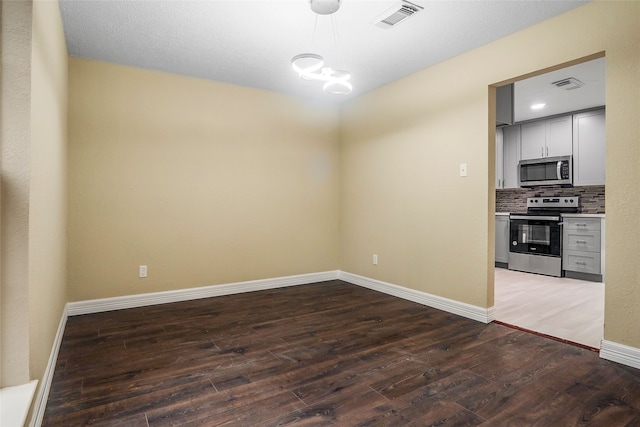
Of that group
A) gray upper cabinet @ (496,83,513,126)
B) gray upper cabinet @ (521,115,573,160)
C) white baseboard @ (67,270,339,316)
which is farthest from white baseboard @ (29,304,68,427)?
gray upper cabinet @ (521,115,573,160)

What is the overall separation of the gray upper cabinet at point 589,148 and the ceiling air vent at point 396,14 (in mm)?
4007

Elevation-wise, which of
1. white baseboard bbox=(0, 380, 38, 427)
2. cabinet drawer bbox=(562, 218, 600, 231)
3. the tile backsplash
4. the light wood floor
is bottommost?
the light wood floor

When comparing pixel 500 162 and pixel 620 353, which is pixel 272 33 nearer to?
pixel 620 353

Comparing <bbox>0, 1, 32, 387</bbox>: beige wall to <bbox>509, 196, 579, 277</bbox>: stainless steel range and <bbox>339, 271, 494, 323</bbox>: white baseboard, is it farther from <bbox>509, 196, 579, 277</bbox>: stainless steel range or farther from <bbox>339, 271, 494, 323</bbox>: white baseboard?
<bbox>509, 196, 579, 277</bbox>: stainless steel range

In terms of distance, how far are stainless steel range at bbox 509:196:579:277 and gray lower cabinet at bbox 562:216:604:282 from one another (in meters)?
0.10

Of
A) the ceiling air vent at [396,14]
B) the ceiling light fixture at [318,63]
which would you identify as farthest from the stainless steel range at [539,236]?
the ceiling light fixture at [318,63]

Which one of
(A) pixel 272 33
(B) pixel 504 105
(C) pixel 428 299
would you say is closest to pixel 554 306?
(C) pixel 428 299

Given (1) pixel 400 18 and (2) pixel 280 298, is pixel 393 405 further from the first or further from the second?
(1) pixel 400 18

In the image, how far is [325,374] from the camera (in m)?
2.17

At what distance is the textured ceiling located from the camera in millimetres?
2561

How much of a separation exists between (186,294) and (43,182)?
223 centimetres

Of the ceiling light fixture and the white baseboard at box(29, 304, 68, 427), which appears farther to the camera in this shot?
the ceiling light fixture

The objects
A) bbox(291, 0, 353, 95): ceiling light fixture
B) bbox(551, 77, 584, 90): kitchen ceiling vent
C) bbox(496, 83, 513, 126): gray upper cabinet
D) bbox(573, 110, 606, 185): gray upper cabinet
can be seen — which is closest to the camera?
bbox(291, 0, 353, 95): ceiling light fixture

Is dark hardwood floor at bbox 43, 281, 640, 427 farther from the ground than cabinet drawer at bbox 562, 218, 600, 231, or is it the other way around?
cabinet drawer at bbox 562, 218, 600, 231
